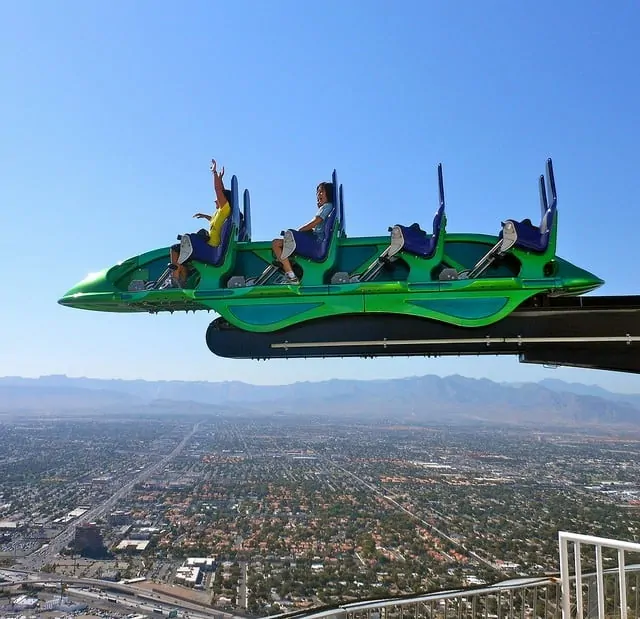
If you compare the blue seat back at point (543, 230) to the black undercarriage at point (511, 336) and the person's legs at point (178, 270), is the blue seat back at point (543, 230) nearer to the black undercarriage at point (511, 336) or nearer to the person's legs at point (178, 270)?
the black undercarriage at point (511, 336)

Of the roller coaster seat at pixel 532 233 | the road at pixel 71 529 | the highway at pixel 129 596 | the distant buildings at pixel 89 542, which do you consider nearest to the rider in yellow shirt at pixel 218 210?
the roller coaster seat at pixel 532 233

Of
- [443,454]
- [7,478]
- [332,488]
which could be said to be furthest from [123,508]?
[443,454]

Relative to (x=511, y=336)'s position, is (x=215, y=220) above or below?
above

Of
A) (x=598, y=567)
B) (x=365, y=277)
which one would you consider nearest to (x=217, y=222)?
(x=365, y=277)

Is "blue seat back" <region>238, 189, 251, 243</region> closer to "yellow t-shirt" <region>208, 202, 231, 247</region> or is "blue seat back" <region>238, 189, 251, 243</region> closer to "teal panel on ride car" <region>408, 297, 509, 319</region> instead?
"yellow t-shirt" <region>208, 202, 231, 247</region>

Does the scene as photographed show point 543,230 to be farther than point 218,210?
No

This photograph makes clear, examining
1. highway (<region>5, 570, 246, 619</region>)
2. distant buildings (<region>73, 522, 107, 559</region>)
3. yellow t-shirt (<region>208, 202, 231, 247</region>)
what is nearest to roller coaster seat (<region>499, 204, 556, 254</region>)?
yellow t-shirt (<region>208, 202, 231, 247</region>)

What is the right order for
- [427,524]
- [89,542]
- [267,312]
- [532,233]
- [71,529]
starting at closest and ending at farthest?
[532,233] < [267,312] < [89,542] < [427,524] < [71,529]

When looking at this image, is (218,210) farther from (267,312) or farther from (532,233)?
(532,233)
